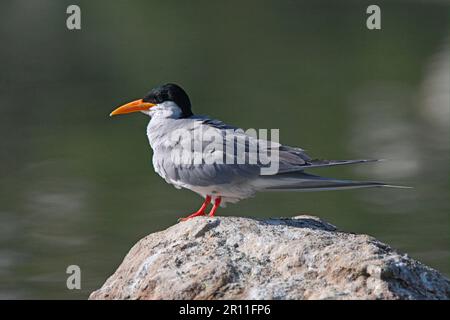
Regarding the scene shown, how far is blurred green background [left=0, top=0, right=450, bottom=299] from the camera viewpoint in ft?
39.1

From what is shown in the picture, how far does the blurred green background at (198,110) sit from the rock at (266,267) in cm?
385

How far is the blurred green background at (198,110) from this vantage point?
11.9 meters

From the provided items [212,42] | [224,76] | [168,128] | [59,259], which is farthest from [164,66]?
[168,128]

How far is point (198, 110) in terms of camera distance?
16.0 metres

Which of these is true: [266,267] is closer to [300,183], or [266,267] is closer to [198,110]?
[300,183]

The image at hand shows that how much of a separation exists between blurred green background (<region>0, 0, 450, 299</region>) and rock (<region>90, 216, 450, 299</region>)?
3847mm

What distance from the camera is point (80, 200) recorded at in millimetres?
13008

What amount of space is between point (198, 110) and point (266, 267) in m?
10.0
